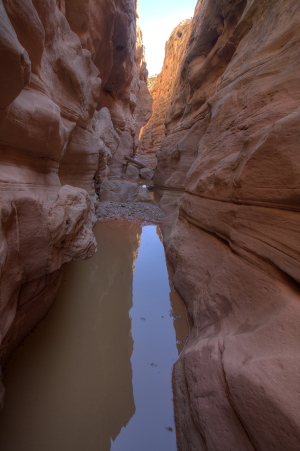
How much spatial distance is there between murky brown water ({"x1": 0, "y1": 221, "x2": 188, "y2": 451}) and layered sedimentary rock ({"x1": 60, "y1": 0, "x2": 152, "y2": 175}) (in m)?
6.14

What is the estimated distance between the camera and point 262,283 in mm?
1851

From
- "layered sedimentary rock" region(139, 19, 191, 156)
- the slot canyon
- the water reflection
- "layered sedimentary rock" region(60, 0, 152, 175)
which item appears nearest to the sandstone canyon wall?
the slot canyon

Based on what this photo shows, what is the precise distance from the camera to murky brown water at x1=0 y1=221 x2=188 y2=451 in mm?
1608

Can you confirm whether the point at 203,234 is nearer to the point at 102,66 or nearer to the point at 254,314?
the point at 254,314

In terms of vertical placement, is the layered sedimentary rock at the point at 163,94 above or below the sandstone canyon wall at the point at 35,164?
above

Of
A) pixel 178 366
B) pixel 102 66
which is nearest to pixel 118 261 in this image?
pixel 178 366

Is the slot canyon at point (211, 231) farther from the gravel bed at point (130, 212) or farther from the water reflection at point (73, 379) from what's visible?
the gravel bed at point (130, 212)

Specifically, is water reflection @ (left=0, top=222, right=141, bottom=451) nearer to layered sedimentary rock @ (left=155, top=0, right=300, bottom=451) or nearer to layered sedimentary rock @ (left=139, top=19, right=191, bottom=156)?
layered sedimentary rock @ (left=155, top=0, right=300, bottom=451)

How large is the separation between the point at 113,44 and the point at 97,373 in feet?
40.0

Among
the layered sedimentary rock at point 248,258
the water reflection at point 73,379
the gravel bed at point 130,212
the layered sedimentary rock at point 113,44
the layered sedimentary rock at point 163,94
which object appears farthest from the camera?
the layered sedimentary rock at point 163,94

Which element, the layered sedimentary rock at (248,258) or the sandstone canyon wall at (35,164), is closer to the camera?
the layered sedimentary rock at (248,258)

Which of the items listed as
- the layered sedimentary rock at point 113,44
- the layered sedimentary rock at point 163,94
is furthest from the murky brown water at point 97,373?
the layered sedimentary rock at point 163,94

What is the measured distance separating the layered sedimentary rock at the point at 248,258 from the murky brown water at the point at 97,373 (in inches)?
9.9

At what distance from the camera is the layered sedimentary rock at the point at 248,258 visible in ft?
4.13
